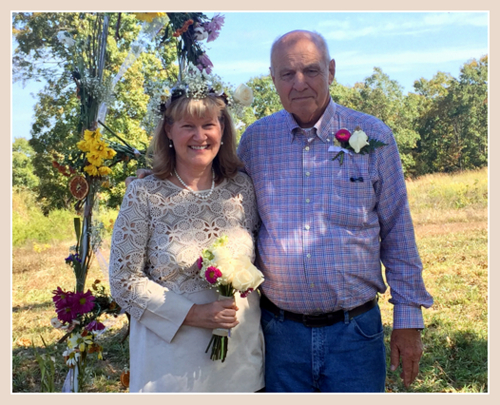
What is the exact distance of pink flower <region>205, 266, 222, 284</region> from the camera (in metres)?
2.45

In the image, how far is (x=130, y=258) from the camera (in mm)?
2561

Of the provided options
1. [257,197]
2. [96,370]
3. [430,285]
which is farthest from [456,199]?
[257,197]

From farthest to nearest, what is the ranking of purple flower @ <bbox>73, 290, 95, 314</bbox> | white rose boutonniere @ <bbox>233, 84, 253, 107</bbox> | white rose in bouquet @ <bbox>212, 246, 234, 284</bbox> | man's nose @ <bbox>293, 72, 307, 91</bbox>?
purple flower @ <bbox>73, 290, 95, 314</bbox> → white rose boutonniere @ <bbox>233, 84, 253, 107</bbox> → man's nose @ <bbox>293, 72, 307, 91</bbox> → white rose in bouquet @ <bbox>212, 246, 234, 284</bbox>

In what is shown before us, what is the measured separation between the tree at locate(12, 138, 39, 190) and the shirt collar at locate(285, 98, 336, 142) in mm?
12284

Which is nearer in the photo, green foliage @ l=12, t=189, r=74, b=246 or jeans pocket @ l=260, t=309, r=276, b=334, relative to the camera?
jeans pocket @ l=260, t=309, r=276, b=334

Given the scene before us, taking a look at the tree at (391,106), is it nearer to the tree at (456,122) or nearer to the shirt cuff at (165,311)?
the tree at (456,122)

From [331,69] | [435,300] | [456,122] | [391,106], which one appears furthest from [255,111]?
[331,69]

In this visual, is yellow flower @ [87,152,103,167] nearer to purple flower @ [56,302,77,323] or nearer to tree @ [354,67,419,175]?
purple flower @ [56,302,77,323]

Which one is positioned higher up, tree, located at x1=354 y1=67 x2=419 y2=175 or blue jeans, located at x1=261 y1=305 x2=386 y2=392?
tree, located at x1=354 y1=67 x2=419 y2=175

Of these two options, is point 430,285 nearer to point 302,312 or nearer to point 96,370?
point 96,370

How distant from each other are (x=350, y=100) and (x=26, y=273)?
11168 mm

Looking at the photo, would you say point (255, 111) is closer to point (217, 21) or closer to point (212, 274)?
point (217, 21)

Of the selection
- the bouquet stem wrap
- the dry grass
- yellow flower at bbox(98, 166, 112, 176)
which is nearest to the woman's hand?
the bouquet stem wrap

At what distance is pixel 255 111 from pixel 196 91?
12.3 meters
